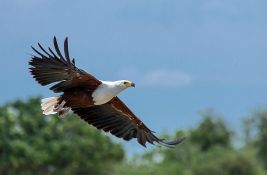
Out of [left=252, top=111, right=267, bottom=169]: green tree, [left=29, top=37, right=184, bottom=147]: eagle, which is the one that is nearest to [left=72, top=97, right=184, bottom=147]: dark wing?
[left=29, top=37, right=184, bottom=147]: eagle

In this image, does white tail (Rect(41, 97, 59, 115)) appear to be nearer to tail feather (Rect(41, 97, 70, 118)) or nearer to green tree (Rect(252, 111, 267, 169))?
tail feather (Rect(41, 97, 70, 118))

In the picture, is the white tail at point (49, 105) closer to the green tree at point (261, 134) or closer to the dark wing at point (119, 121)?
the dark wing at point (119, 121)

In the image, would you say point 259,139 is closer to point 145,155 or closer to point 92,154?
point 145,155

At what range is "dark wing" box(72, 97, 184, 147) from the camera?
1409 cm

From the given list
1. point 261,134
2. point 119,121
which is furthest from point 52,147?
point 119,121

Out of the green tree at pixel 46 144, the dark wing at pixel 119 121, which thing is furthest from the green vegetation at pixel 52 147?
the dark wing at pixel 119 121

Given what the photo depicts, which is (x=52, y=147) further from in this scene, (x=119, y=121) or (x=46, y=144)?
(x=119, y=121)

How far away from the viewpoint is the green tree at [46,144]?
37906 millimetres

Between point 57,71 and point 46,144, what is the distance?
86.8 feet

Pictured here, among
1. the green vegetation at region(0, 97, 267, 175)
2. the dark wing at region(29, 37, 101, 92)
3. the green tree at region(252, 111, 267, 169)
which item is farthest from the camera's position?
the green tree at region(252, 111, 267, 169)

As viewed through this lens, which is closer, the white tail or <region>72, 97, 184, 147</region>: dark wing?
the white tail

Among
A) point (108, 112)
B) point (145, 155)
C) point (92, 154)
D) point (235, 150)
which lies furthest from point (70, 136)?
point (108, 112)

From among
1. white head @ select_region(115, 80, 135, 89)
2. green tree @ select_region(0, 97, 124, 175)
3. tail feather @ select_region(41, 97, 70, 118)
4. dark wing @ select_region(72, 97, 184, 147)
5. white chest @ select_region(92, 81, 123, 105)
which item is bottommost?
tail feather @ select_region(41, 97, 70, 118)

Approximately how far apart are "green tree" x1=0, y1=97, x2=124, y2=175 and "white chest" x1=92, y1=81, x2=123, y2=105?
80.7 ft
